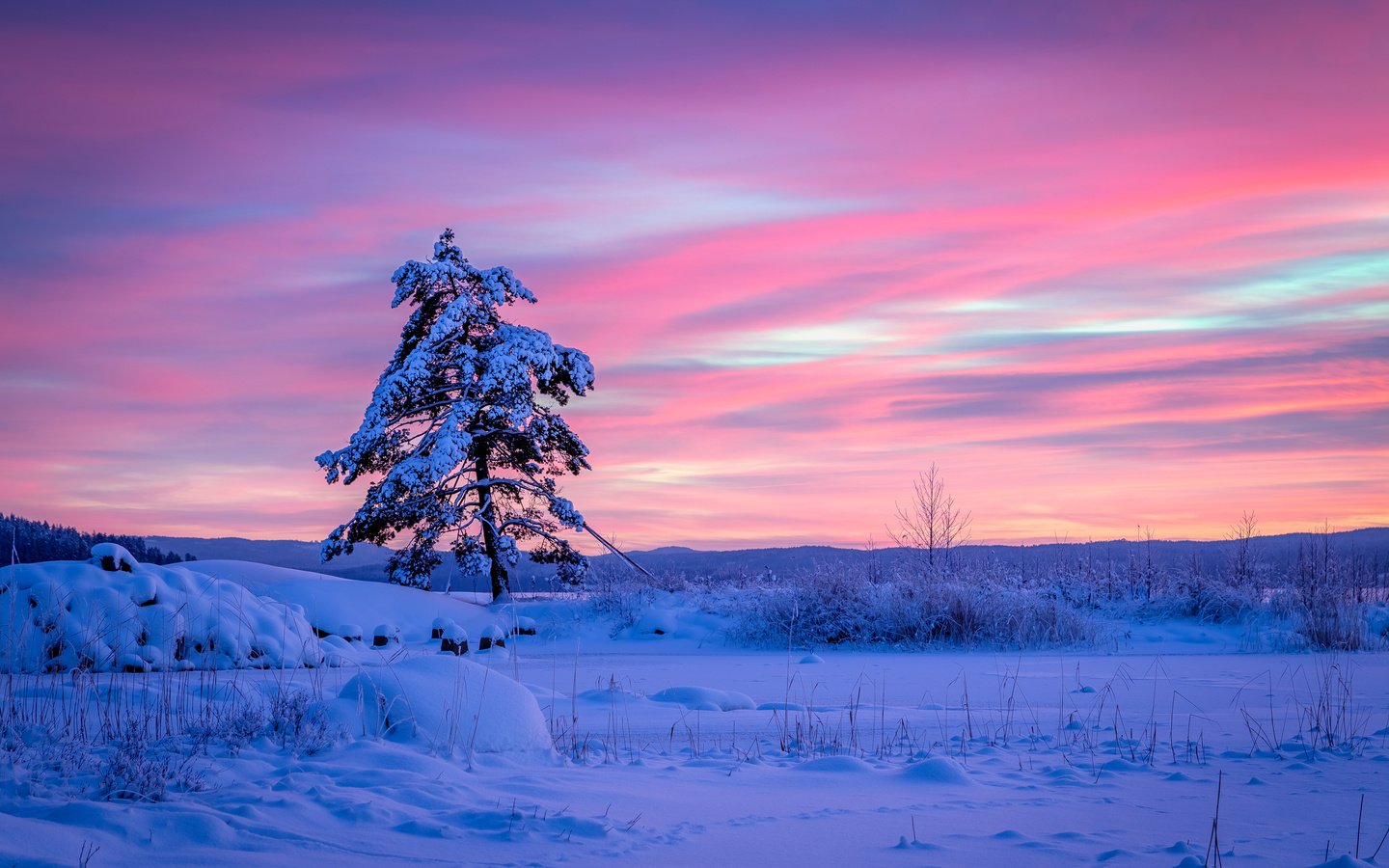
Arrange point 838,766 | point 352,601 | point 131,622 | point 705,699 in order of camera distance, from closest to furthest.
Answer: point 838,766
point 705,699
point 131,622
point 352,601

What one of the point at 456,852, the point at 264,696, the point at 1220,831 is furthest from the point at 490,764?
the point at 1220,831

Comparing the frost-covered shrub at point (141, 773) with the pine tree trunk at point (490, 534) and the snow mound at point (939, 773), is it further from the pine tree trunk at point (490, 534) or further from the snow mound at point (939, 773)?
the pine tree trunk at point (490, 534)

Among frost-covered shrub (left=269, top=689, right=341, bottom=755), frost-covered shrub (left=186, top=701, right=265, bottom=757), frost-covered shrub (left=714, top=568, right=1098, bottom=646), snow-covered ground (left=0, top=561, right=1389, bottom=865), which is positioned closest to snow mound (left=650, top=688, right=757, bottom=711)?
snow-covered ground (left=0, top=561, right=1389, bottom=865)

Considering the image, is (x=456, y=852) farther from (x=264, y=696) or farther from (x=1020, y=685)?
(x=1020, y=685)

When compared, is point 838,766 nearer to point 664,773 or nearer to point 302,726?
point 664,773

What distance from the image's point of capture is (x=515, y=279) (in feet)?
76.8

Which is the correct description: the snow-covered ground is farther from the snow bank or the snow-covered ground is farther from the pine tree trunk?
the pine tree trunk

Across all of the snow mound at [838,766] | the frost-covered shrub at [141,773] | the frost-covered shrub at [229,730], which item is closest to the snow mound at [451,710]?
the frost-covered shrub at [229,730]

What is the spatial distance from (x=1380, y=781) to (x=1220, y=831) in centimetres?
170

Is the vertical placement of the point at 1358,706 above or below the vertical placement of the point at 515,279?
below

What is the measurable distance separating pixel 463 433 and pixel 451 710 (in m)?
16.1

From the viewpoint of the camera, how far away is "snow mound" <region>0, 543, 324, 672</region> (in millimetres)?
9695

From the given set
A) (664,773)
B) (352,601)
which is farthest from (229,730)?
(352,601)

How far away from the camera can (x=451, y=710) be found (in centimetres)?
562
